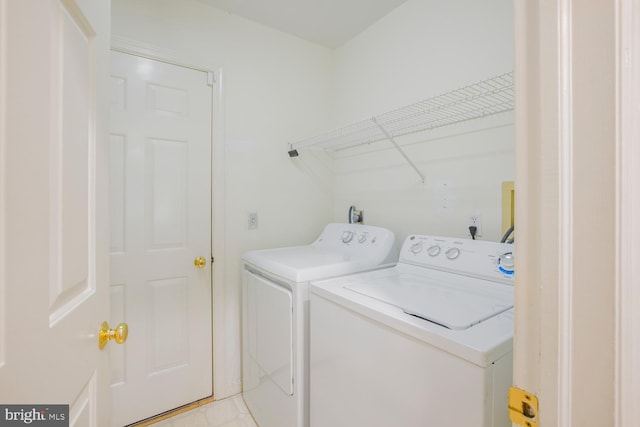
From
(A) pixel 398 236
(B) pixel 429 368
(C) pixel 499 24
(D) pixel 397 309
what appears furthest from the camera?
(A) pixel 398 236

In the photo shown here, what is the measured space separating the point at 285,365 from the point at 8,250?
130 centimetres

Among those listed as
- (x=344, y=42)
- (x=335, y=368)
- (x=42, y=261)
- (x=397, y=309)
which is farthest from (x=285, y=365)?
(x=344, y=42)

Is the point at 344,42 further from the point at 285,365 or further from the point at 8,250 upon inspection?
the point at 8,250

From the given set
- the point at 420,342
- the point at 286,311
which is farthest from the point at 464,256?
the point at 286,311

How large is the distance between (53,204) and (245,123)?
1732 millimetres

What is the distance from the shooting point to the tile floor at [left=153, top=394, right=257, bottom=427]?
1.81 metres

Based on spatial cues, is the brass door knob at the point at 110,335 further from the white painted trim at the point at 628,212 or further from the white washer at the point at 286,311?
the white painted trim at the point at 628,212

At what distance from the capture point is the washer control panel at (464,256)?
1247 millimetres

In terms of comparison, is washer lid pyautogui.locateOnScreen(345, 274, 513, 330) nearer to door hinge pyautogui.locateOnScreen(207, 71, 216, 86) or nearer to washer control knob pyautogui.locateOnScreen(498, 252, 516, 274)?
washer control knob pyautogui.locateOnScreen(498, 252, 516, 274)

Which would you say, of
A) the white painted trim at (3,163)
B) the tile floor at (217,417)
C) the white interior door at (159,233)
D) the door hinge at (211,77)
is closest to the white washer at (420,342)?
the tile floor at (217,417)

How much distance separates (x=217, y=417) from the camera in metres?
1.87

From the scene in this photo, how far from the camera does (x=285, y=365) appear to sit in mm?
1465

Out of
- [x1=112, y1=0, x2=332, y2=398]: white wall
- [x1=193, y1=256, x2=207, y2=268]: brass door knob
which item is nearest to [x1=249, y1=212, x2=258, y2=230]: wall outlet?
[x1=112, y1=0, x2=332, y2=398]: white wall

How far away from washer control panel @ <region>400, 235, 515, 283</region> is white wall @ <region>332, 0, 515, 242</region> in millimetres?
204
